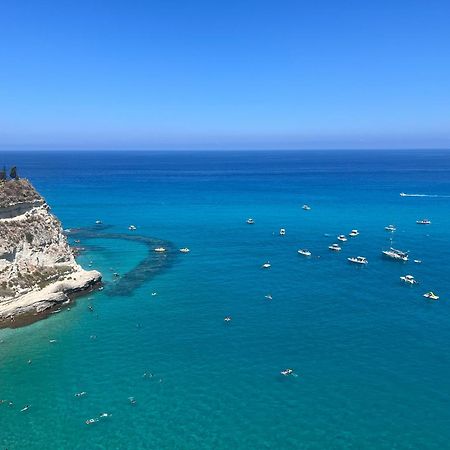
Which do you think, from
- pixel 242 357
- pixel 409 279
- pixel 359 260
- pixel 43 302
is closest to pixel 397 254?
pixel 359 260

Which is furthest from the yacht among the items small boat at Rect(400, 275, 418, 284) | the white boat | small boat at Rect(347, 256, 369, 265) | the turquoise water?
the white boat

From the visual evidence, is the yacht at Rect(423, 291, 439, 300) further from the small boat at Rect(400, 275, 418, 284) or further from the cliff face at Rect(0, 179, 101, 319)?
the cliff face at Rect(0, 179, 101, 319)

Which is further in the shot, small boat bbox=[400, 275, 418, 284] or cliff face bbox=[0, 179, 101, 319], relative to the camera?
small boat bbox=[400, 275, 418, 284]

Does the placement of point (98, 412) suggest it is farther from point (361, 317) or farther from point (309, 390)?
point (361, 317)

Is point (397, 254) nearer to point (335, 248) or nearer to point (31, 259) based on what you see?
point (335, 248)

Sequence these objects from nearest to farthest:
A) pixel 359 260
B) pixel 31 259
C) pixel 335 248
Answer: pixel 31 259, pixel 359 260, pixel 335 248

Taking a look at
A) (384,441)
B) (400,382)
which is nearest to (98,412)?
(384,441)

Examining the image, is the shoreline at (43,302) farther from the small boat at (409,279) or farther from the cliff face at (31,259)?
the small boat at (409,279)

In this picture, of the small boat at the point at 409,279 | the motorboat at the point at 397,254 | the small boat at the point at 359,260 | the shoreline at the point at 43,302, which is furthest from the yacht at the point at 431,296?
the shoreline at the point at 43,302

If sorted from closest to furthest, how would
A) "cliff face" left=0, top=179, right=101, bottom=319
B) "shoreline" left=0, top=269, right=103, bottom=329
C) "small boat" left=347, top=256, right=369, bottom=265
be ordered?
"shoreline" left=0, top=269, right=103, bottom=329 → "cliff face" left=0, top=179, right=101, bottom=319 → "small boat" left=347, top=256, right=369, bottom=265
